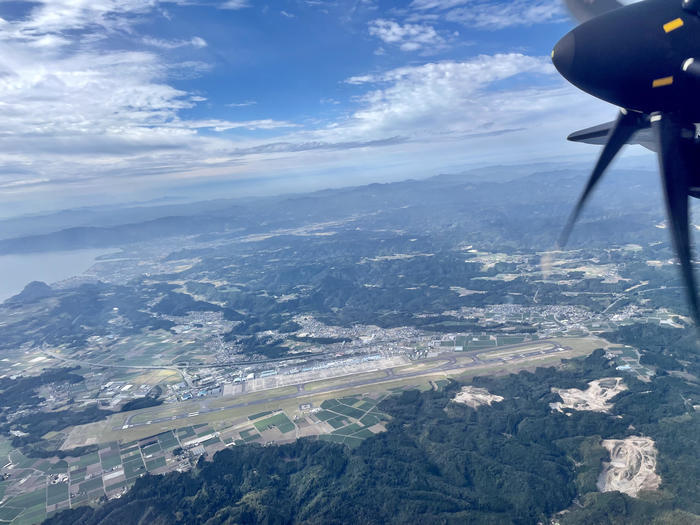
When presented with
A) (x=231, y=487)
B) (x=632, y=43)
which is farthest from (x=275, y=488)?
(x=632, y=43)

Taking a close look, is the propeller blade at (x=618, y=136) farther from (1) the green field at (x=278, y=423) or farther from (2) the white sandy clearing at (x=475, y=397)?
(2) the white sandy clearing at (x=475, y=397)

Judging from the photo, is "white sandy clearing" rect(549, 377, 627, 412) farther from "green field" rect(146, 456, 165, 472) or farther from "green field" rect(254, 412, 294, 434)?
"green field" rect(146, 456, 165, 472)

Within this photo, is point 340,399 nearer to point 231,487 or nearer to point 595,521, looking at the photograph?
point 231,487

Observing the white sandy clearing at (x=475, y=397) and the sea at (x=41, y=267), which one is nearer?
the white sandy clearing at (x=475, y=397)

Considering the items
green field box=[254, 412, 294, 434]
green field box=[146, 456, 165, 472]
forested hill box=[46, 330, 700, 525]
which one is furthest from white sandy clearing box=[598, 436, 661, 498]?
green field box=[146, 456, 165, 472]

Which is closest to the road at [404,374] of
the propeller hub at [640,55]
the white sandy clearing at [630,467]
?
the white sandy clearing at [630,467]

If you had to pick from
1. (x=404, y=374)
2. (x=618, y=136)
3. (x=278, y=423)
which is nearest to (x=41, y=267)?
(x=278, y=423)

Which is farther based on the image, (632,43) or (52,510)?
(52,510)
